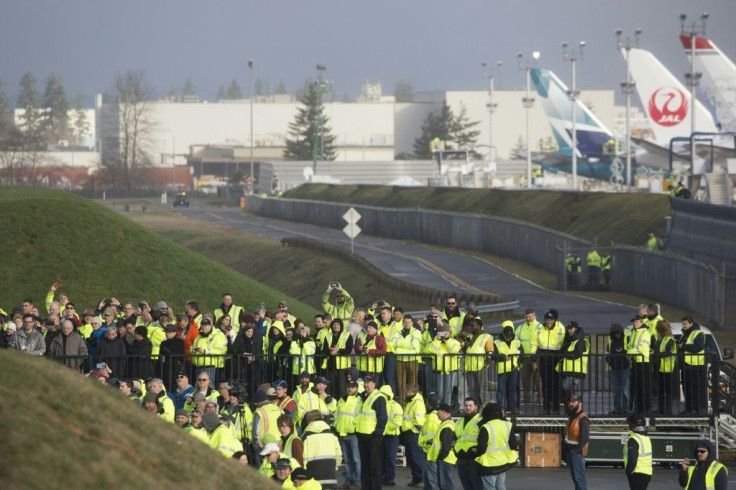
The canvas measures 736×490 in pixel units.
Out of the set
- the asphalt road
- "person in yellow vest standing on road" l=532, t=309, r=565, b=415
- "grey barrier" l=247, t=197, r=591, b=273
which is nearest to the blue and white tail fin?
"grey barrier" l=247, t=197, r=591, b=273

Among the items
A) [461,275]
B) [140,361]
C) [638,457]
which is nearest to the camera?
[638,457]

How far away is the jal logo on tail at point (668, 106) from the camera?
122 meters

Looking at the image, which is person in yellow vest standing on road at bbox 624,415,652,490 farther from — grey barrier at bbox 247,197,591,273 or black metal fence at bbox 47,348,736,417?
grey barrier at bbox 247,197,591,273

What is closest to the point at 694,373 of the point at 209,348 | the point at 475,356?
the point at 475,356

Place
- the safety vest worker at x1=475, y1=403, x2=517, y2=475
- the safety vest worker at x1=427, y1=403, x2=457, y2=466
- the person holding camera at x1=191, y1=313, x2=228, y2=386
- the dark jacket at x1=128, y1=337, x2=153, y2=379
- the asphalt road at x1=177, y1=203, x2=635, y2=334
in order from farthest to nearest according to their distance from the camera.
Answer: the asphalt road at x1=177, y1=203, x2=635, y2=334 → the dark jacket at x1=128, y1=337, x2=153, y2=379 → the person holding camera at x1=191, y1=313, x2=228, y2=386 → the safety vest worker at x1=427, y1=403, x2=457, y2=466 → the safety vest worker at x1=475, y1=403, x2=517, y2=475

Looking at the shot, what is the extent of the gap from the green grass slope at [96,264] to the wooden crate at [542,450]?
21336mm

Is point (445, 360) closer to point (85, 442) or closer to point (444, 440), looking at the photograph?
point (444, 440)

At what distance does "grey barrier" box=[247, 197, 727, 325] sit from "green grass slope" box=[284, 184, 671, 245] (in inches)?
151

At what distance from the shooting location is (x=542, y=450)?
24.8 metres

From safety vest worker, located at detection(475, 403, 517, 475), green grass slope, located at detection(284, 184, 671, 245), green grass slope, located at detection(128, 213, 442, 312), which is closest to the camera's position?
safety vest worker, located at detection(475, 403, 517, 475)

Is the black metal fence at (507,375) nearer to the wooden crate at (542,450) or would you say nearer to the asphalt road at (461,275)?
the wooden crate at (542,450)

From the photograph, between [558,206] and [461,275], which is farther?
[558,206]

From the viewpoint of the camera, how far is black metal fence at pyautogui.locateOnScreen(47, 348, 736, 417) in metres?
24.6

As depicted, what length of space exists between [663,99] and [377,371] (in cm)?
10139
